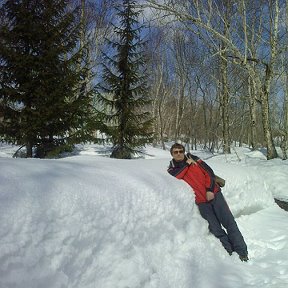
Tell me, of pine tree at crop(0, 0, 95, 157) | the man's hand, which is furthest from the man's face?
pine tree at crop(0, 0, 95, 157)

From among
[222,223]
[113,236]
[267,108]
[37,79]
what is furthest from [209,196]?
[267,108]

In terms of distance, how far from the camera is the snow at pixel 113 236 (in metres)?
2.89

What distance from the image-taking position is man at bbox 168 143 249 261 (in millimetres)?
5398

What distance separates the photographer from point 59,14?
13.9 meters

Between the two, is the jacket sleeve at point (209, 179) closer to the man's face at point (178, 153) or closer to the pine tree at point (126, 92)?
the man's face at point (178, 153)

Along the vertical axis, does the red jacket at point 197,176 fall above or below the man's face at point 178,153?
below

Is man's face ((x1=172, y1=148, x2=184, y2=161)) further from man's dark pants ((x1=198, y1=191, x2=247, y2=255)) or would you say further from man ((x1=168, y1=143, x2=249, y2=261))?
man's dark pants ((x1=198, y1=191, x2=247, y2=255))

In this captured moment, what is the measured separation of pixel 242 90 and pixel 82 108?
22111mm

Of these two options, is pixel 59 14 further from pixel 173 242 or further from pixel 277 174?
pixel 173 242

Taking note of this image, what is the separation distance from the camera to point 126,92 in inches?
619

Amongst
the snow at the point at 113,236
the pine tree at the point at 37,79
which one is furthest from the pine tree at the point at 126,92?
the snow at the point at 113,236

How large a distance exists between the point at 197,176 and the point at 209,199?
1.24 feet

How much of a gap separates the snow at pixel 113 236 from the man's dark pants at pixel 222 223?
0.11 meters

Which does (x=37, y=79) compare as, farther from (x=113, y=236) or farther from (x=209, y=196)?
(x=113, y=236)
